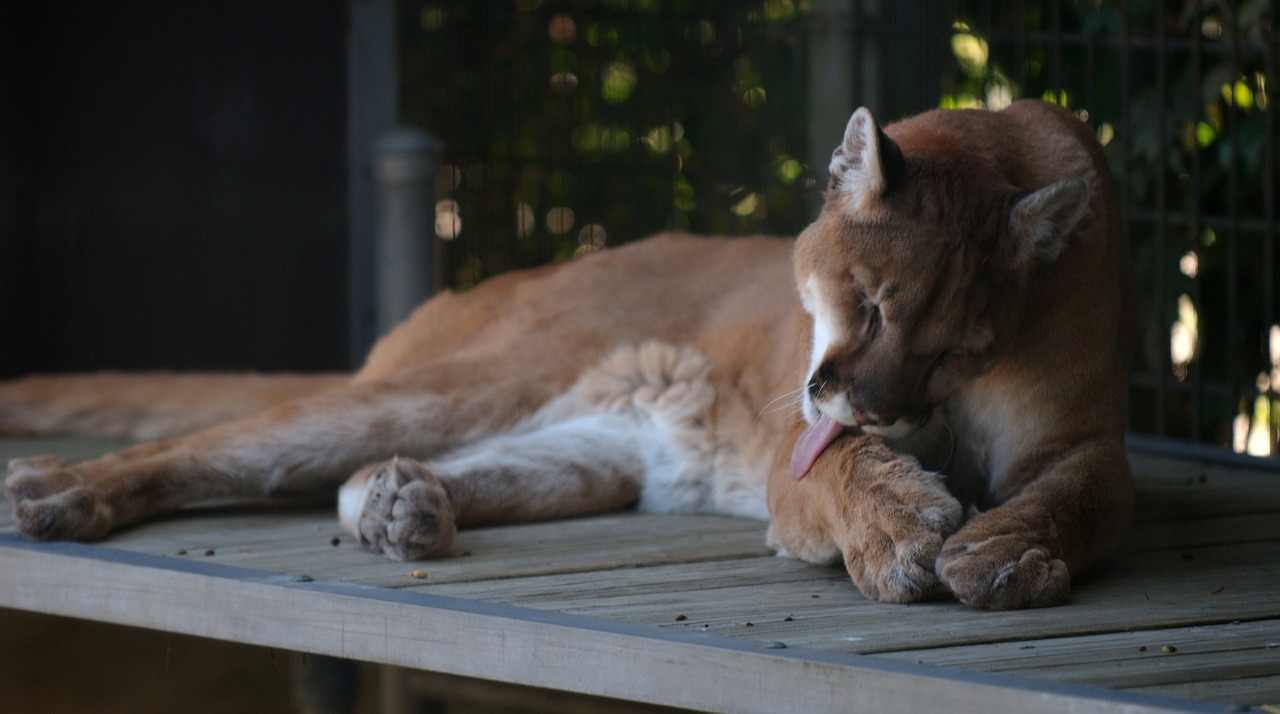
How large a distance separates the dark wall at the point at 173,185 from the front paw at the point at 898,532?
327cm

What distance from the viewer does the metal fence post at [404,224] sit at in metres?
4.97

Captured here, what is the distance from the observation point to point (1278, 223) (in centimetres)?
448

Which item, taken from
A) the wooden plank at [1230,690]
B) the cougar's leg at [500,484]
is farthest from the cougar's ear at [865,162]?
the cougar's leg at [500,484]

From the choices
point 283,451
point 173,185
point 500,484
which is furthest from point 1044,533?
point 173,185

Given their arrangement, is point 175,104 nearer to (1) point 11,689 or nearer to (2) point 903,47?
(1) point 11,689

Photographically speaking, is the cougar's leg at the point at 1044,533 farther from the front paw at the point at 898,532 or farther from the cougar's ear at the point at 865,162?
the cougar's ear at the point at 865,162

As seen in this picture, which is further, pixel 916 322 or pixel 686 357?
pixel 686 357

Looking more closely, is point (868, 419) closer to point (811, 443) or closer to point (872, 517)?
point (872, 517)

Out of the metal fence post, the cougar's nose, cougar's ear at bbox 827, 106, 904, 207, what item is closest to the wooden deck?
the cougar's nose

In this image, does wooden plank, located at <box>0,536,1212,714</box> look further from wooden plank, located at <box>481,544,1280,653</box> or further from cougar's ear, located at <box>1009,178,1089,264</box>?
cougar's ear, located at <box>1009,178,1089,264</box>

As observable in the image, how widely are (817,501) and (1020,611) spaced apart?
49 cm

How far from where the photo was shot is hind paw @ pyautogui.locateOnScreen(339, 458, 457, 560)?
3027 millimetres

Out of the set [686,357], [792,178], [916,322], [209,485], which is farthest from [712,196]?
[916,322]

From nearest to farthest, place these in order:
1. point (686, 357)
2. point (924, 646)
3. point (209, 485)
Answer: point (924, 646) < point (209, 485) < point (686, 357)
